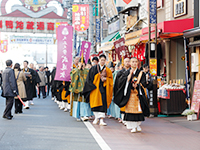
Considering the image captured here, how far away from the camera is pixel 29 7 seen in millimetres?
37094

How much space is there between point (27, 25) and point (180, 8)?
2605 cm

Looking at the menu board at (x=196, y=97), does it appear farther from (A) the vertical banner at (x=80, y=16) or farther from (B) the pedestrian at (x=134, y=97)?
(A) the vertical banner at (x=80, y=16)

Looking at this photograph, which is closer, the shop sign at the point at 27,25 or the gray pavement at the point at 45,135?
the gray pavement at the point at 45,135

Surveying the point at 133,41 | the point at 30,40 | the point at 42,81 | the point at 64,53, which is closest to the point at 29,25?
the point at 30,40

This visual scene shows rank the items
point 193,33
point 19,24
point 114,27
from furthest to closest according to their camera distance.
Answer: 1. point 19,24
2. point 114,27
3. point 193,33

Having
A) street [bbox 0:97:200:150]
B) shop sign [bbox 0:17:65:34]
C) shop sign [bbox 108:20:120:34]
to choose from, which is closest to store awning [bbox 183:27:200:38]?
street [bbox 0:97:200:150]

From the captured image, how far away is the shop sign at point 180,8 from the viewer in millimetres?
13377

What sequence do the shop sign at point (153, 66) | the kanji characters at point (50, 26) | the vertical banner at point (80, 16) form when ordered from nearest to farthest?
1. the shop sign at point (153, 66)
2. the vertical banner at point (80, 16)
3. the kanji characters at point (50, 26)

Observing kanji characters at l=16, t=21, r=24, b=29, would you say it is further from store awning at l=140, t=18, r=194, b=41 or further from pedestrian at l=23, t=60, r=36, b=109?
store awning at l=140, t=18, r=194, b=41

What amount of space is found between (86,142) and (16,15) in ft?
105

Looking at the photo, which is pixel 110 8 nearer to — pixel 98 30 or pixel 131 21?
pixel 98 30

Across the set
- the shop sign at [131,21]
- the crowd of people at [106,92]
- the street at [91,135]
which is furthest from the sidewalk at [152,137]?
the shop sign at [131,21]

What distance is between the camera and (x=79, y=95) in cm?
1077

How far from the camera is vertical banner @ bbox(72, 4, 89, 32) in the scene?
27641 mm
